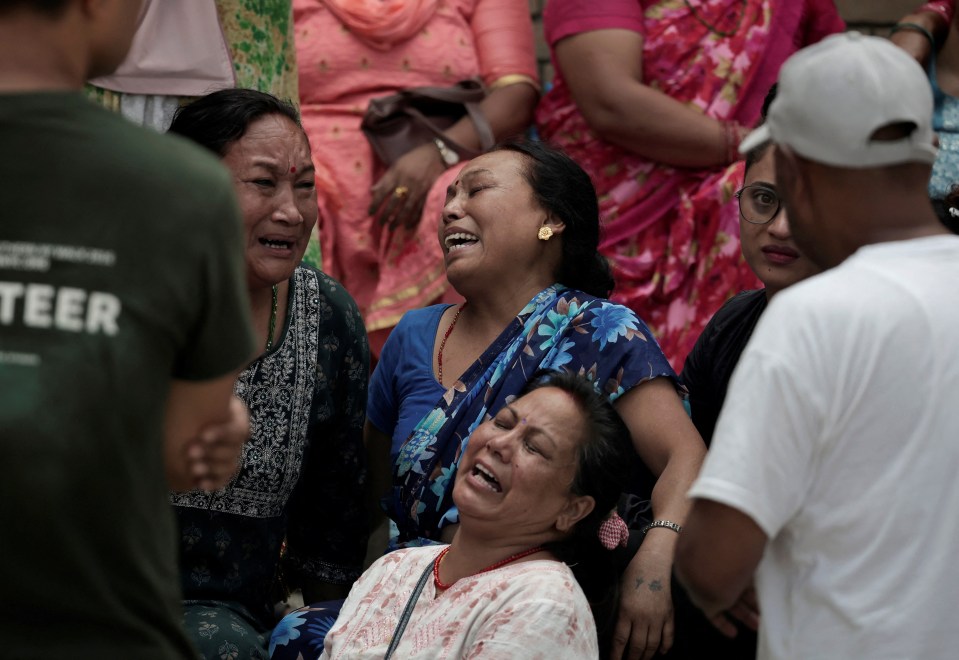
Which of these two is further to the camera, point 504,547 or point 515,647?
point 504,547

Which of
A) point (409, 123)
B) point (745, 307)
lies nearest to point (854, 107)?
point (745, 307)

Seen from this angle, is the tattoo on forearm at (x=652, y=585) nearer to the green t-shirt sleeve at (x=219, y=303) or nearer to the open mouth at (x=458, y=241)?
the open mouth at (x=458, y=241)

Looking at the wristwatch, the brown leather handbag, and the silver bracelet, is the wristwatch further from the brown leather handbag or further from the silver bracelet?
the silver bracelet

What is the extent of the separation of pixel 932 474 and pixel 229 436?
94cm

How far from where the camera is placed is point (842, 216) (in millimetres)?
1916

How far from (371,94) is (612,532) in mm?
2278

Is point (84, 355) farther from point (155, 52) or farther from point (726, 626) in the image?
point (155, 52)

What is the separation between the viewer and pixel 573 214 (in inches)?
142

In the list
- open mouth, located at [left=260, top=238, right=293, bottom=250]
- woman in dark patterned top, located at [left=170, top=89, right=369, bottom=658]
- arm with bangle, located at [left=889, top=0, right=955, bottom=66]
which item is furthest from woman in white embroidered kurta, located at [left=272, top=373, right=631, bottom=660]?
arm with bangle, located at [left=889, top=0, right=955, bottom=66]

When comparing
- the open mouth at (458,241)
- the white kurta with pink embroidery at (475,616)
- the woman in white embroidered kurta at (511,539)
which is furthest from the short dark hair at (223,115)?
the white kurta with pink embroidery at (475,616)

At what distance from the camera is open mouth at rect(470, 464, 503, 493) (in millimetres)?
2793

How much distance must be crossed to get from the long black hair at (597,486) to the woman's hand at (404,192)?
1.64 metres

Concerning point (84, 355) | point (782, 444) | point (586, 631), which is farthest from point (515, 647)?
point (84, 355)

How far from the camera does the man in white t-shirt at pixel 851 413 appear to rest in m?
1.80
